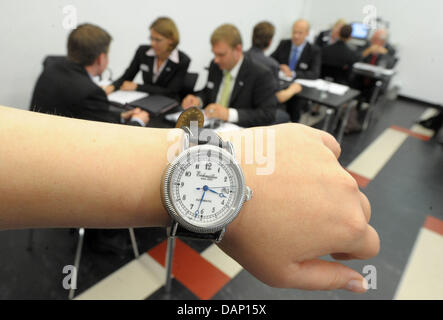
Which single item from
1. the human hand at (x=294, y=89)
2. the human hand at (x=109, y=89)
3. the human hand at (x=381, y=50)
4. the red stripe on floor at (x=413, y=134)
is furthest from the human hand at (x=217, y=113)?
the human hand at (x=381, y=50)

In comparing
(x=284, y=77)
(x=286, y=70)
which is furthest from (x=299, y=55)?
(x=284, y=77)

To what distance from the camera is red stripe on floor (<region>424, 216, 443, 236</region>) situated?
207cm

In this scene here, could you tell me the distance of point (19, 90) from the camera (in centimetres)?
276

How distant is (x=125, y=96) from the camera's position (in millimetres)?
2293

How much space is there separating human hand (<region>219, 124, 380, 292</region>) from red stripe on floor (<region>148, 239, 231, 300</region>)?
1293 mm

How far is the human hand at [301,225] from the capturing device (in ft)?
1.82

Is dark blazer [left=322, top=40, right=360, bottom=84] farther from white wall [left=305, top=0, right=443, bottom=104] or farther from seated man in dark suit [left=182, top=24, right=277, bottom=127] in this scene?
seated man in dark suit [left=182, top=24, right=277, bottom=127]

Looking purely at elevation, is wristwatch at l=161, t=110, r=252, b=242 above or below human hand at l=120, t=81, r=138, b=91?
above

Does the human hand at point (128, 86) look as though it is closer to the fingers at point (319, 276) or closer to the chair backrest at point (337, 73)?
the fingers at point (319, 276)

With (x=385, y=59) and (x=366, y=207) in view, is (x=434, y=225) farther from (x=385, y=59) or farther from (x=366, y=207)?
(x=385, y=59)

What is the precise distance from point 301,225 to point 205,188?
0.67 ft

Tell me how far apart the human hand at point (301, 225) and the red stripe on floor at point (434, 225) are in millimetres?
1898

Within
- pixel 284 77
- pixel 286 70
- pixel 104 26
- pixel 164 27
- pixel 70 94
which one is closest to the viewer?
pixel 70 94

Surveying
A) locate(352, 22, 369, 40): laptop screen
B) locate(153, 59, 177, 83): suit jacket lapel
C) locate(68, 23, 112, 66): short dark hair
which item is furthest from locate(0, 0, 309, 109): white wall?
locate(352, 22, 369, 40): laptop screen
